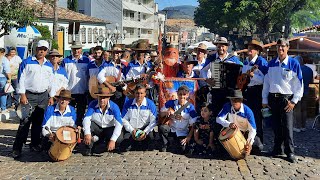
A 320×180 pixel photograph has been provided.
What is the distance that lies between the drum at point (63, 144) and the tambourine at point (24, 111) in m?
0.66

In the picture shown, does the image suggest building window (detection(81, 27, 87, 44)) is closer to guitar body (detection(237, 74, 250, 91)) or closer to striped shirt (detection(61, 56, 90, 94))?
striped shirt (detection(61, 56, 90, 94))

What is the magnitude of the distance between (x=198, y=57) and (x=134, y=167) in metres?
3.12

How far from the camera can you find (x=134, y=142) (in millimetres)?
8344

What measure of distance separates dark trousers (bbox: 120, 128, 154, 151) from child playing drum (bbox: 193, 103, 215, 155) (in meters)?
0.82

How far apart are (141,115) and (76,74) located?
68.8 inches

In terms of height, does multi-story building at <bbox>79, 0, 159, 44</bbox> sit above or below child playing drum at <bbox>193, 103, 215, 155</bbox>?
above

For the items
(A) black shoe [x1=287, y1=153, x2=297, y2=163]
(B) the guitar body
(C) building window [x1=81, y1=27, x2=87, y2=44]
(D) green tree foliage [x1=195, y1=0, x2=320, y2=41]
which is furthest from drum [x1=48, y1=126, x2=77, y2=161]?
(C) building window [x1=81, y1=27, x2=87, y2=44]

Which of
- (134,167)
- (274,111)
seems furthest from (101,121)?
(274,111)

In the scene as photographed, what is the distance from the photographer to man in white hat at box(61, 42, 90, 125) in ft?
29.7

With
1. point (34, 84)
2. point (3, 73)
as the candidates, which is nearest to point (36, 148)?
point (34, 84)

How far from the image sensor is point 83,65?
9.21m

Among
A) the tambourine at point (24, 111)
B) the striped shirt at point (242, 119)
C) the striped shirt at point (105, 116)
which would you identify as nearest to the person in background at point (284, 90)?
the striped shirt at point (242, 119)

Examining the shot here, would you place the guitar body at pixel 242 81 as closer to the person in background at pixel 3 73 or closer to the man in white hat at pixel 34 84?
the man in white hat at pixel 34 84

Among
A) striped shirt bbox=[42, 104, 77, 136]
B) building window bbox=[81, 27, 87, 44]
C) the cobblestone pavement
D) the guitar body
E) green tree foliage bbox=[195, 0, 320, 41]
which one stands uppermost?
green tree foliage bbox=[195, 0, 320, 41]
